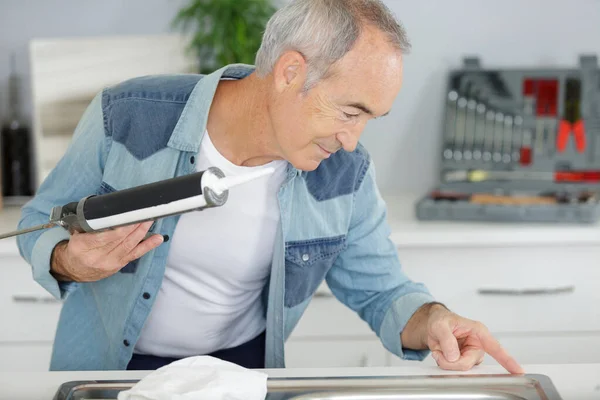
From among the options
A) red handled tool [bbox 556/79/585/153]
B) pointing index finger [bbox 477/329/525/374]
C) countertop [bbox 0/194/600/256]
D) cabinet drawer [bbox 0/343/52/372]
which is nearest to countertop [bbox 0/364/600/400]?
pointing index finger [bbox 477/329/525/374]

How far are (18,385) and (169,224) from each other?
36 centimetres

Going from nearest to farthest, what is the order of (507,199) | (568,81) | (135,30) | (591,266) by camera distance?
(591,266), (507,199), (568,81), (135,30)

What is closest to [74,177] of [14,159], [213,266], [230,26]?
[213,266]

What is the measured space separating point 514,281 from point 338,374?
103 centimetres

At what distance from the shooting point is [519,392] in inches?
39.4

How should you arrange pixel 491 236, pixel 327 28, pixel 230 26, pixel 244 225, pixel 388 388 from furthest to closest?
pixel 230 26 → pixel 491 236 → pixel 244 225 → pixel 327 28 → pixel 388 388

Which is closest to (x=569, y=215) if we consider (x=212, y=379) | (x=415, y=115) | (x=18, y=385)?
(x=415, y=115)

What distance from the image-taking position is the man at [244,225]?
1140 mm

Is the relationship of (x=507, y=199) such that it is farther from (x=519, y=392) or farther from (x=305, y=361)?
(x=519, y=392)

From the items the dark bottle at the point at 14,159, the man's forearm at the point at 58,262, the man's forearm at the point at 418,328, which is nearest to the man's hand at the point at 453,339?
the man's forearm at the point at 418,328

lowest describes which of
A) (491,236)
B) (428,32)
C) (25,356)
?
(25,356)

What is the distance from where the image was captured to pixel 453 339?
43.8 inches

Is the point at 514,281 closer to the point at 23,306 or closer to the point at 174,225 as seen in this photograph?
the point at 174,225

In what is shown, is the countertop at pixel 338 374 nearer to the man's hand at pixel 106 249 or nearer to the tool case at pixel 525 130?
the man's hand at pixel 106 249
